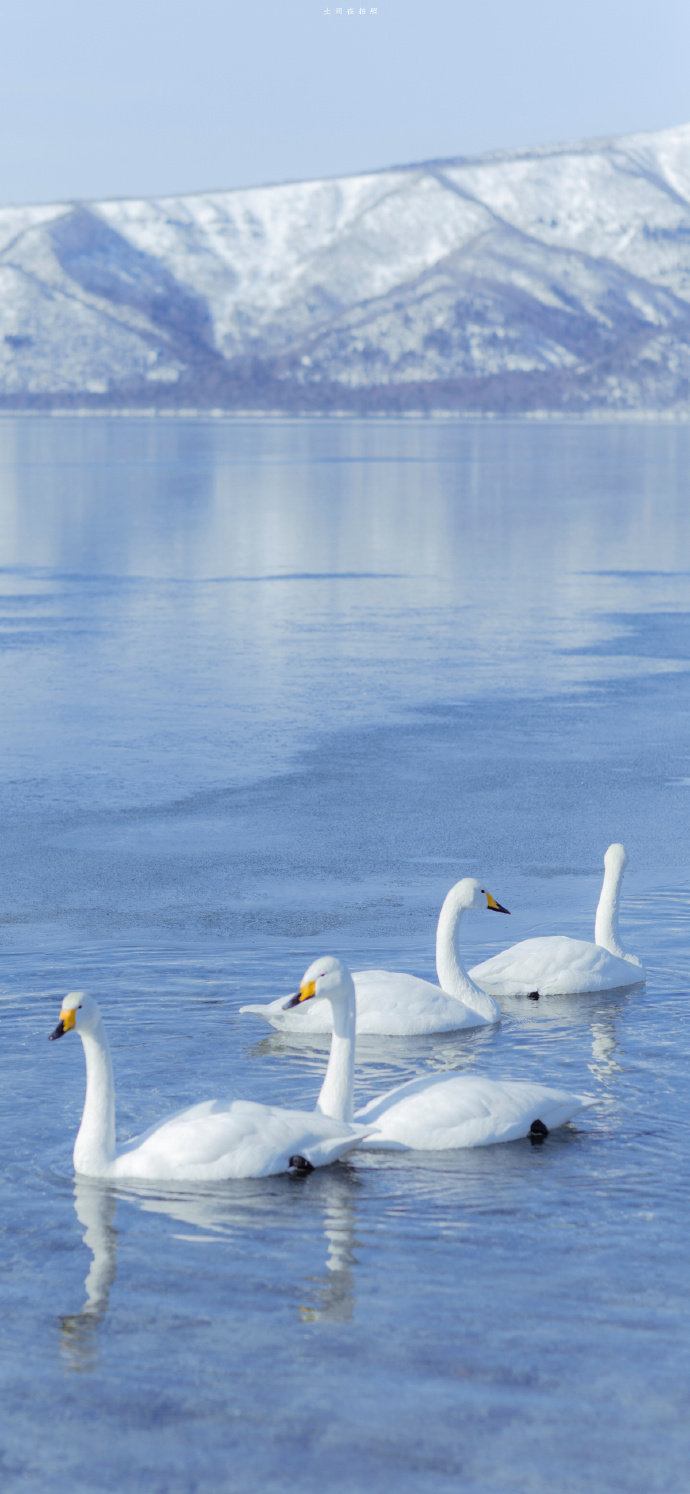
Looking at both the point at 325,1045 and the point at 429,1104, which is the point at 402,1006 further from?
the point at 429,1104

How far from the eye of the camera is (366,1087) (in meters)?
9.51

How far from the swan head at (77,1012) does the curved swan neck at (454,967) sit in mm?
2800

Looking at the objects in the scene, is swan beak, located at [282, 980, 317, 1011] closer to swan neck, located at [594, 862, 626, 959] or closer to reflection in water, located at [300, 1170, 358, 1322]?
reflection in water, located at [300, 1170, 358, 1322]

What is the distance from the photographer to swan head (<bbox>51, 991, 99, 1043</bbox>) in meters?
8.02

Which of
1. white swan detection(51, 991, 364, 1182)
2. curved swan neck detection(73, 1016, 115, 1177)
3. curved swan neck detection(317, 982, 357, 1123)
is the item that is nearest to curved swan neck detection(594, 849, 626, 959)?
curved swan neck detection(317, 982, 357, 1123)

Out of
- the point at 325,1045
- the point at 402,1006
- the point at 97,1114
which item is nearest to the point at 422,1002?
the point at 402,1006

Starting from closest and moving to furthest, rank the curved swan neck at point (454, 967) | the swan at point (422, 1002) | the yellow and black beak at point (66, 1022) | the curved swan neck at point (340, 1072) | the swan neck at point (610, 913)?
the yellow and black beak at point (66, 1022), the curved swan neck at point (340, 1072), the swan at point (422, 1002), the curved swan neck at point (454, 967), the swan neck at point (610, 913)

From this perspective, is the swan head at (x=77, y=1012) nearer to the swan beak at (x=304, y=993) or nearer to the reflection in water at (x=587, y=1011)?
the swan beak at (x=304, y=993)

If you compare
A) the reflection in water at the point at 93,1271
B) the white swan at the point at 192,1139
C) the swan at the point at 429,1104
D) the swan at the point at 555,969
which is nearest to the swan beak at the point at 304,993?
the swan at the point at 429,1104

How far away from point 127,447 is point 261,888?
114 m

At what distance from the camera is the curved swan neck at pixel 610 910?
11133 mm

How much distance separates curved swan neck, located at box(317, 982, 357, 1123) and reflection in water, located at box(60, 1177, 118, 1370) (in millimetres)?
1099

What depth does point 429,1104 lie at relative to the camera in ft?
27.6

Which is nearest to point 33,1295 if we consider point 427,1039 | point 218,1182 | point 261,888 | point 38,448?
point 218,1182
